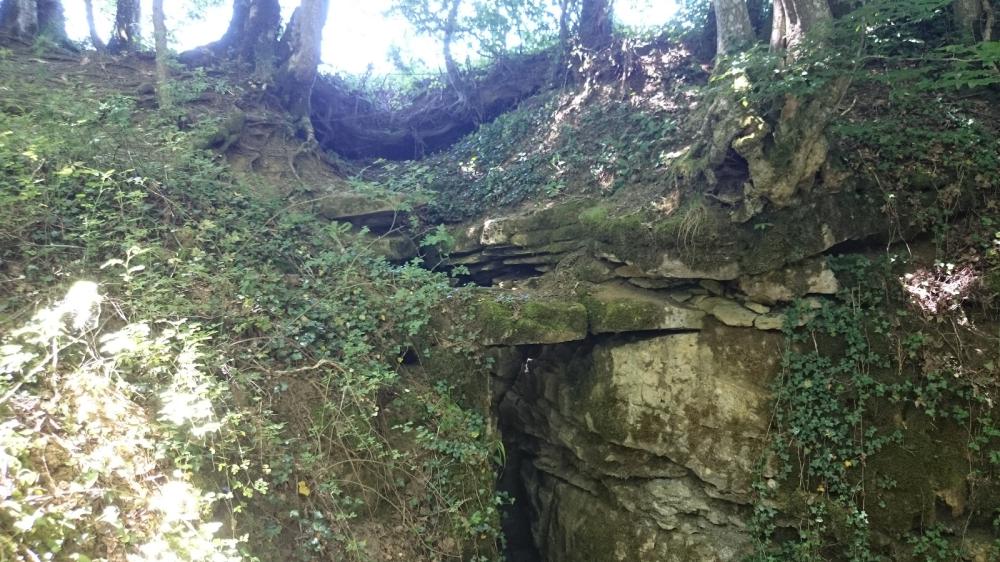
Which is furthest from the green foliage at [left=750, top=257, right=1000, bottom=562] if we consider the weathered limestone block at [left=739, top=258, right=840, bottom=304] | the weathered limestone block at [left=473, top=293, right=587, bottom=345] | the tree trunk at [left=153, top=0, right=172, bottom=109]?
the tree trunk at [left=153, top=0, right=172, bottom=109]

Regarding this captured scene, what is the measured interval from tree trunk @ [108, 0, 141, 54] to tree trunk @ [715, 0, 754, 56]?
10.4 metres

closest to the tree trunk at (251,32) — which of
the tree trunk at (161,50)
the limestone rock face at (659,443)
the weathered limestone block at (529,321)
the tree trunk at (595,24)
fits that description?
the tree trunk at (161,50)

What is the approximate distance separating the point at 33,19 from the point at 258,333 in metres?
8.80

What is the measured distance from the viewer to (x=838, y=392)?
5.31 m

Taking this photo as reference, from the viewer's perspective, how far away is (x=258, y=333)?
17.3 feet

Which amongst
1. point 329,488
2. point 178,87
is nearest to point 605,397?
point 329,488

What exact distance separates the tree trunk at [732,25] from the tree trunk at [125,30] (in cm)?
1038

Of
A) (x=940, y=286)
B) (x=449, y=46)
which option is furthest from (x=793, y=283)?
(x=449, y=46)

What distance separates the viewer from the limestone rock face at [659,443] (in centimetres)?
561

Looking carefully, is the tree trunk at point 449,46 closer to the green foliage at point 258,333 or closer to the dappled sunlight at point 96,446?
the green foliage at point 258,333

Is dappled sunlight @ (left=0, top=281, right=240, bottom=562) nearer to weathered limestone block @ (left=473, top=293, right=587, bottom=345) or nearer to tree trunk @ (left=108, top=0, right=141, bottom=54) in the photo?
weathered limestone block @ (left=473, top=293, right=587, bottom=345)

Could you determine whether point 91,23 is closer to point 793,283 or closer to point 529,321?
point 529,321

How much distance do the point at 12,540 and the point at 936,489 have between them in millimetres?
6744

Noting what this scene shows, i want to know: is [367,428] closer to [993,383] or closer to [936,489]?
[936,489]
